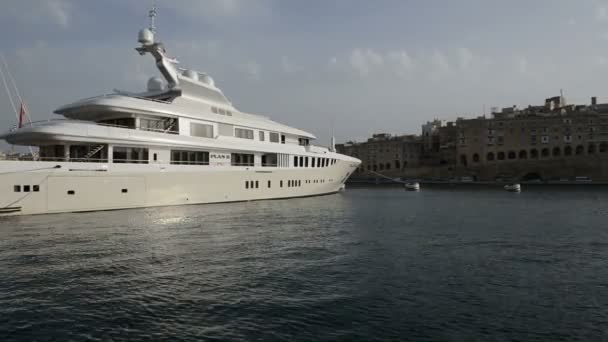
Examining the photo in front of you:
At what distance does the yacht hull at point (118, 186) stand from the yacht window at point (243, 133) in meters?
3.01

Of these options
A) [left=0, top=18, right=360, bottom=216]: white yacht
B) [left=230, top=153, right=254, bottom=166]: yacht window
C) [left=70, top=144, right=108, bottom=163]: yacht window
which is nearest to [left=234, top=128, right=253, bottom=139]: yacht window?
[left=0, top=18, right=360, bottom=216]: white yacht

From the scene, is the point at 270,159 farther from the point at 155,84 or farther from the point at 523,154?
the point at 523,154

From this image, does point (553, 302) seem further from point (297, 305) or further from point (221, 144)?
point (221, 144)

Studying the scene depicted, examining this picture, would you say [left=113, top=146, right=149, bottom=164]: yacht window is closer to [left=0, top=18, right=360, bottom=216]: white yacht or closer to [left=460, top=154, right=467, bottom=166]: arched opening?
[left=0, top=18, right=360, bottom=216]: white yacht

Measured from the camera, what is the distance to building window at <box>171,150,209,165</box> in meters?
26.6

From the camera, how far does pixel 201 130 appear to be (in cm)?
2866

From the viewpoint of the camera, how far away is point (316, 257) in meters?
13.0

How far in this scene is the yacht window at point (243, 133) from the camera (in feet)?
103

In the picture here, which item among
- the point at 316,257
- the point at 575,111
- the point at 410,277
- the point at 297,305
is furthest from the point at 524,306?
the point at 575,111

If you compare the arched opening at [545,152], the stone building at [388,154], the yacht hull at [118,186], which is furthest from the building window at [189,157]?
the arched opening at [545,152]

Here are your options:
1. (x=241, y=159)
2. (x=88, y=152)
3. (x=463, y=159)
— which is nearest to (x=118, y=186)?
(x=88, y=152)

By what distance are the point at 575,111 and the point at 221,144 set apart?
107 m

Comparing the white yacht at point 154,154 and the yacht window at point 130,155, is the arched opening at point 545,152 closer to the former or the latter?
the white yacht at point 154,154

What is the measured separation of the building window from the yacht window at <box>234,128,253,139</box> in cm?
399
